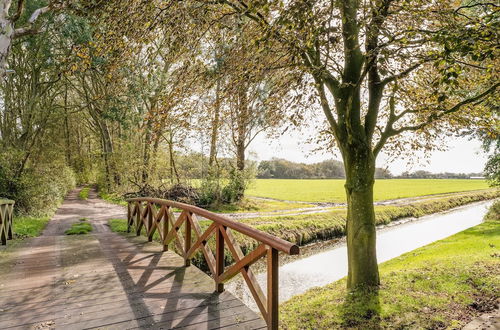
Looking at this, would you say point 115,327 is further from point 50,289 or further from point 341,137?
point 341,137

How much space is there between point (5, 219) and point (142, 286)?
246 inches

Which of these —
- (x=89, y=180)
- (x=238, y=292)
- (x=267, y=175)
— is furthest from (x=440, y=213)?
(x=267, y=175)

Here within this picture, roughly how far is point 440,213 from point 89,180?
3812 cm

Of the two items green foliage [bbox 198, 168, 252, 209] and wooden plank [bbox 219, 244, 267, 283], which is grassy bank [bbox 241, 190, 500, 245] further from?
wooden plank [bbox 219, 244, 267, 283]

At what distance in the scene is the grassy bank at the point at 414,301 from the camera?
5.46 meters

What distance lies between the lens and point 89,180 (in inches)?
1542

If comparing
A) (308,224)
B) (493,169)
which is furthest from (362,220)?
(493,169)

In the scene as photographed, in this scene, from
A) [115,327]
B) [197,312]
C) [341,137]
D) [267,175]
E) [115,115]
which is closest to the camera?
[115,327]

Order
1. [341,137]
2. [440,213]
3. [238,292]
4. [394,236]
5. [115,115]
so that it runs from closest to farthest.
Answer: [341,137]
[238,292]
[394,236]
[115,115]
[440,213]

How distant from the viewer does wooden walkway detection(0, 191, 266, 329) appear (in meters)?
3.76

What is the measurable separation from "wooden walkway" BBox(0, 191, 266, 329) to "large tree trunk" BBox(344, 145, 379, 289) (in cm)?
346

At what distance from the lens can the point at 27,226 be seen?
1159 centimetres

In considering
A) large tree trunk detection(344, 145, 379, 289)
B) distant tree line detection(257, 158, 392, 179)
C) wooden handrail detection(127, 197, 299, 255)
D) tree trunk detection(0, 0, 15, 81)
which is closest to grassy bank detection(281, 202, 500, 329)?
large tree trunk detection(344, 145, 379, 289)

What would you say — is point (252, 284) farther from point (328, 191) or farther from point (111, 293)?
point (328, 191)
